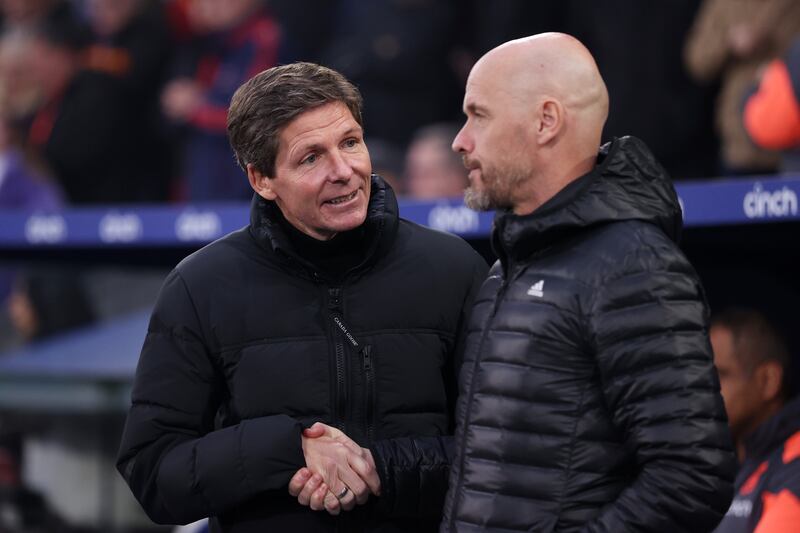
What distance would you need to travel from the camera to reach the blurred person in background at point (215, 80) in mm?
6699

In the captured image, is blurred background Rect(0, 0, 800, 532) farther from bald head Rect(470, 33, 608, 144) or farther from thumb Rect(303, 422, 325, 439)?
thumb Rect(303, 422, 325, 439)

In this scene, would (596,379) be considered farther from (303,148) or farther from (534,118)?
(303,148)

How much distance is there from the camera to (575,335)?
2.28m

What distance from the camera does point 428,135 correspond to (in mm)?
5980

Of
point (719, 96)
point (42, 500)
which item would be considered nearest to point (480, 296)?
point (719, 96)

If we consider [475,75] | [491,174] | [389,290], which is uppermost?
[475,75]

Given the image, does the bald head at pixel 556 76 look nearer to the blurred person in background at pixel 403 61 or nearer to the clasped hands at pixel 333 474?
the clasped hands at pixel 333 474

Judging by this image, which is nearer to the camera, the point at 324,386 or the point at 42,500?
the point at 324,386

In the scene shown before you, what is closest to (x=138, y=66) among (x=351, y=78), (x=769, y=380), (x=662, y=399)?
(x=351, y=78)

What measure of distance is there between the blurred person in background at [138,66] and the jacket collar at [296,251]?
4.54 meters

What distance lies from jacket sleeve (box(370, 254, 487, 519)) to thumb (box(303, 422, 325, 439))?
4.0 inches

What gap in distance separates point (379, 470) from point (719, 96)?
3.22 meters

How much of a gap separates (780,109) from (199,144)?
11.6 feet

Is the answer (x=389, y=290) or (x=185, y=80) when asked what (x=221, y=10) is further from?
(x=389, y=290)
